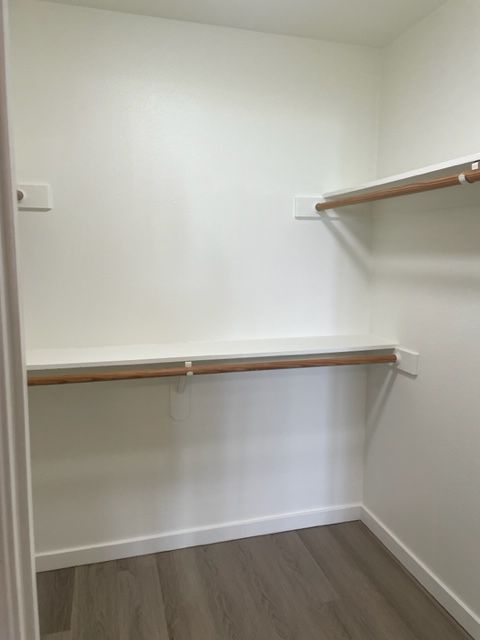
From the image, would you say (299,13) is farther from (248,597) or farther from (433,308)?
(248,597)

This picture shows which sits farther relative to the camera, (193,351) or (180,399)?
(180,399)

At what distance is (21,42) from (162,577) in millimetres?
2105

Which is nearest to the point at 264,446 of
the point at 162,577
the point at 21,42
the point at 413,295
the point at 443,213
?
the point at 162,577

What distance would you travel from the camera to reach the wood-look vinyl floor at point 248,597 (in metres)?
1.65

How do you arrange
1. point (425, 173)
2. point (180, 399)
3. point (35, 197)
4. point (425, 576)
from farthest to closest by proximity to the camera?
point (180, 399) → point (425, 576) → point (35, 197) → point (425, 173)

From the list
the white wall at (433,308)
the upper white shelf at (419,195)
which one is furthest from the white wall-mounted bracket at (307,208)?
the white wall at (433,308)

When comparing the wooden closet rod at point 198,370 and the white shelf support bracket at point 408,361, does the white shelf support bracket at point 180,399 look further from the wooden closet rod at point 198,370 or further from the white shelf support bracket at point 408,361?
the white shelf support bracket at point 408,361

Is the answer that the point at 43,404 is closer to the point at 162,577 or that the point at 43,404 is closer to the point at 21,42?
the point at 162,577

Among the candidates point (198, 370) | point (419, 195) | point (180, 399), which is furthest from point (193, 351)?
point (419, 195)

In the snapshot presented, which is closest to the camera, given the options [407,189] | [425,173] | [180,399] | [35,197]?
[425,173]

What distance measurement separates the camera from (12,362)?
56 centimetres

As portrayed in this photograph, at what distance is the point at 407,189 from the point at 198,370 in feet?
3.16

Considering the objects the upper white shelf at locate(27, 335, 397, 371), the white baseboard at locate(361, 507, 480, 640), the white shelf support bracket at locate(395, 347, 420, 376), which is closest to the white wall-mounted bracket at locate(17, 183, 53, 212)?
the upper white shelf at locate(27, 335, 397, 371)

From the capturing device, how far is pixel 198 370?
1.76 metres
